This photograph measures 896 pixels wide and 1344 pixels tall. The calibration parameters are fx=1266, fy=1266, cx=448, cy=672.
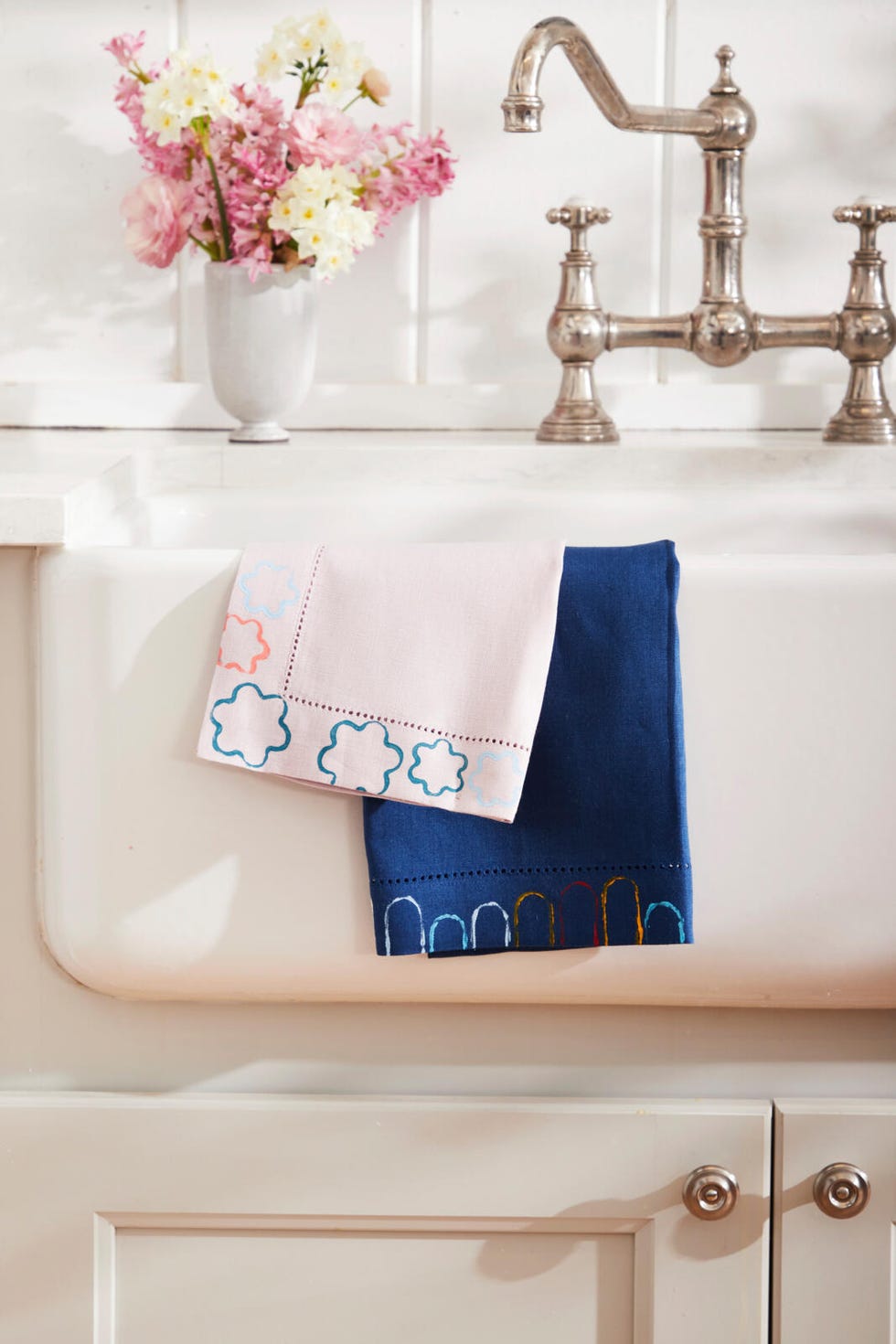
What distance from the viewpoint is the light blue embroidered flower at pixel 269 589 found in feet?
1.96

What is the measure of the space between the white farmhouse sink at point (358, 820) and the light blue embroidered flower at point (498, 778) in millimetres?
67

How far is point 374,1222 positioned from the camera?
0.66 m

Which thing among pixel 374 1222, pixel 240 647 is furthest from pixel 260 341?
pixel 374 1222

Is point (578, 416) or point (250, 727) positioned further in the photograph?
point (578, 416)

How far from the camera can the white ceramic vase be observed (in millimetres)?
1004

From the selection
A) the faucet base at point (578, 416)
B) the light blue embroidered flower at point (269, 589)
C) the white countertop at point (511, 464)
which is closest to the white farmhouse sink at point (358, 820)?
the light blue embroidered flower at point (269, 589)

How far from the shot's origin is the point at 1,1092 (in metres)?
0.66

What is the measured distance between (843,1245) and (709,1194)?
76mm

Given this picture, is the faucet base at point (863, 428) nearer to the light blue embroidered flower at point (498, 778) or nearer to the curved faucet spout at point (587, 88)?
the curved faucet spout at point (587, 88)

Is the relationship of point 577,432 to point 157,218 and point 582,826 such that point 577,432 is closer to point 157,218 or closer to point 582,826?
point 157,218

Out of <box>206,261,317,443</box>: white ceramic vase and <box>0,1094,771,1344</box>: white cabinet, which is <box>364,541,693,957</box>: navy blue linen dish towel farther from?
<box>206,261,317,443</box>: white ceramic vase

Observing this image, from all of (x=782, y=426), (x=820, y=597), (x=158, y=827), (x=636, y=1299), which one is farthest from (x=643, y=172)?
(x=636, y=1299)

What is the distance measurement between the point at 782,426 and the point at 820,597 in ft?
→ 1.98

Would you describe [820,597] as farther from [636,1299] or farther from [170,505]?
[170,505]
